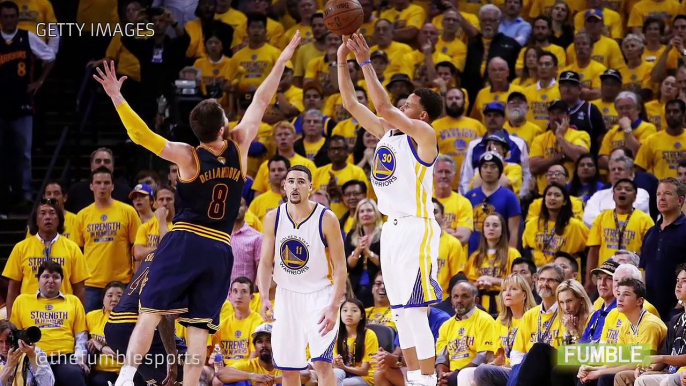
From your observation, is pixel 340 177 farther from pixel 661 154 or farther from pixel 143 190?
pixel 661 154

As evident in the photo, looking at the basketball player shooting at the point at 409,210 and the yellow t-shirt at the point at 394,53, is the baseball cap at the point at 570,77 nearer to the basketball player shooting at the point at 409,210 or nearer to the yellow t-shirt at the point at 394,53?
the yellow t-shirt at the point at 394,53

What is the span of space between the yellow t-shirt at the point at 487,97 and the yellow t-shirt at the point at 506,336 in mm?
4829

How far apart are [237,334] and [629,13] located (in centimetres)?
941

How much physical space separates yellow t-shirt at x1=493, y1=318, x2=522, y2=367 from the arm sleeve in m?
7.79

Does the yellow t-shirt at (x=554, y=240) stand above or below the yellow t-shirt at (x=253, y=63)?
below

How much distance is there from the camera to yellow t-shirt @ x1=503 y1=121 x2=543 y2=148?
583 inches

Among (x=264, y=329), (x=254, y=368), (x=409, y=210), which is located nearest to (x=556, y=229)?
(x=264, y=329)

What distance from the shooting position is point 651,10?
17.5 metres

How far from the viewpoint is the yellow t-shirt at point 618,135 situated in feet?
47.6

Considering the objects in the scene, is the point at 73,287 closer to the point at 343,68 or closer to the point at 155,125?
the point at 155,125

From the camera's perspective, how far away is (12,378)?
35.5 ft

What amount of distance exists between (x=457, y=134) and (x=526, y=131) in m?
0.92

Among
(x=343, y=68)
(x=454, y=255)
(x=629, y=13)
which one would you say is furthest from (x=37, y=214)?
(x=629, y=13)

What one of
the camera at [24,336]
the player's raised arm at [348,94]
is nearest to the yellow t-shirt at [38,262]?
the camera at [24,336]
